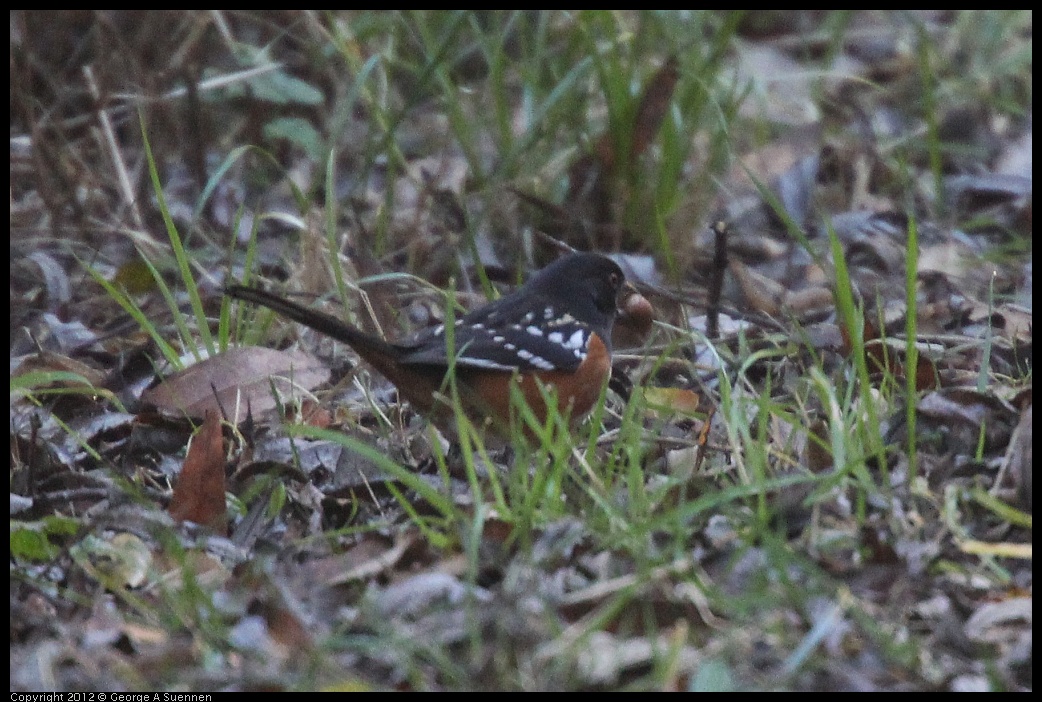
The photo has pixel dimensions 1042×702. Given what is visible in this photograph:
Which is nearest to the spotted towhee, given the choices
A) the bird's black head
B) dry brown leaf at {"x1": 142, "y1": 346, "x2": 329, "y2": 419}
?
the bird's black head

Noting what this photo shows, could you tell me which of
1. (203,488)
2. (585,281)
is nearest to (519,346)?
(585,281)

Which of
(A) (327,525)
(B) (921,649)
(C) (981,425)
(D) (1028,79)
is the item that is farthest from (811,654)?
(D) (1028,79)

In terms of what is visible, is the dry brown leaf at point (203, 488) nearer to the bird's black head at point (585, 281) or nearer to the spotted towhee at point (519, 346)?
the spotted towhee at point (519, 346)

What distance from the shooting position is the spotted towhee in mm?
3205

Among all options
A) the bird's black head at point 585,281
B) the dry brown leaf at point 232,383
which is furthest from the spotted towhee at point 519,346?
the dry brown leaf at point 232,383

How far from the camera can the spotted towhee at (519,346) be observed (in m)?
3.21

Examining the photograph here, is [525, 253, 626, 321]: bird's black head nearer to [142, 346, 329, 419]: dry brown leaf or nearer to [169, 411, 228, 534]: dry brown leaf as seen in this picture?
[142, 346, 329, 419]: dry brown leaf

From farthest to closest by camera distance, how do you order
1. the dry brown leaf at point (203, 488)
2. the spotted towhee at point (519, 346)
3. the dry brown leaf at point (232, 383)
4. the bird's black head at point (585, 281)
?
the bird's black head at point (585, 281) < the dry brown leaf at point (232, 383) < the spotted towhee at point (519, 346) < the dry brown leaf at point (203, 488)

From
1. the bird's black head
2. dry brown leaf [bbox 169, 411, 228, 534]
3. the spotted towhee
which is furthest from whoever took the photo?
the bird's black head

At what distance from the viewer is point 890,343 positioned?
3.46 metres

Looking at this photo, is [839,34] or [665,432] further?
[839,34]

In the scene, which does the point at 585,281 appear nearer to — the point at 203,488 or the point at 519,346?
the point at 519,346

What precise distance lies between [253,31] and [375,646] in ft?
13.7

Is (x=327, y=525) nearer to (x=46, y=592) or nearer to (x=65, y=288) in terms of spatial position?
(x=46, y=592)
